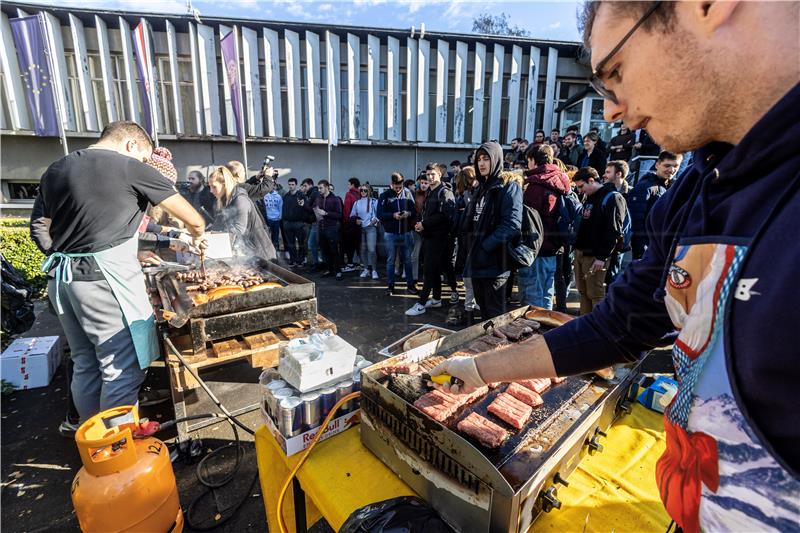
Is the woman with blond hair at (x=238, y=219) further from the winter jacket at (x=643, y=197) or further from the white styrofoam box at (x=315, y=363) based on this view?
the winter jacket at (x=643, y=197)

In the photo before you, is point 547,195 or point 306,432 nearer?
point 306,432

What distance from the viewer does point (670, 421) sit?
865mm

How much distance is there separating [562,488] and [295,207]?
862cm

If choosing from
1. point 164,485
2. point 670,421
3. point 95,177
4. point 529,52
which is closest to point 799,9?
point 670,421

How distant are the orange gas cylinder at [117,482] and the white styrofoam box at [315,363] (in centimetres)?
89

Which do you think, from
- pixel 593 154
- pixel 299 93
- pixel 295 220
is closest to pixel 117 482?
pixel 295 220

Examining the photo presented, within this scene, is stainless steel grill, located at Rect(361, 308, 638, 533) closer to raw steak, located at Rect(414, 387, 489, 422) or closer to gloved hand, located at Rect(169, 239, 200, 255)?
raw steak, located at Rect(414, 387, 489, 422)

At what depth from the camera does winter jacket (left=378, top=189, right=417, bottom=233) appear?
7.32 metres

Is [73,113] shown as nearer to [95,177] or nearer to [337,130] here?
[337,130]

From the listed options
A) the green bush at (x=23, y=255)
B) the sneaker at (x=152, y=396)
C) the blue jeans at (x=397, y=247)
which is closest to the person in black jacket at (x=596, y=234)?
the blue jeans at (x=397, y=247)

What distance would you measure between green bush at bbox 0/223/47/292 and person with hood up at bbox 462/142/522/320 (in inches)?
305

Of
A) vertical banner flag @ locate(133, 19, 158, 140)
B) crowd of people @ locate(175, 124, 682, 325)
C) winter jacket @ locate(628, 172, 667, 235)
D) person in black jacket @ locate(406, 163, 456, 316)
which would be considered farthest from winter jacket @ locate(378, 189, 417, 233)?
vertical banner flag @ locate(133, 19, 158, 140)

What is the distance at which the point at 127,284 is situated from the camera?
8.51 feet

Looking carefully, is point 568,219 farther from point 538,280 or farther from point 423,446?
point 423,446
